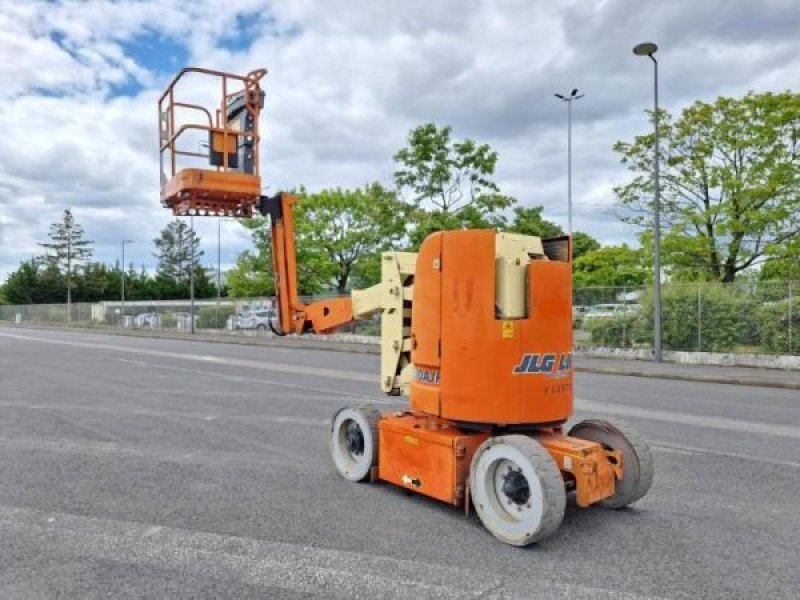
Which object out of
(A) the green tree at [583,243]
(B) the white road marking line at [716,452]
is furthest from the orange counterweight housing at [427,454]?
(A) the green tree at [583,243]

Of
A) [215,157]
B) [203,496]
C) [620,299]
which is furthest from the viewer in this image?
[620,299]

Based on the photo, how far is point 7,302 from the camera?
96125 millimetres

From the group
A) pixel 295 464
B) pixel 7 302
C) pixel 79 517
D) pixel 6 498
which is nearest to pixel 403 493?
pixel 295 464

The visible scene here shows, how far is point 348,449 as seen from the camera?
644cm

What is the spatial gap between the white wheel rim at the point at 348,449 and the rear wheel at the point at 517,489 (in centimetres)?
142

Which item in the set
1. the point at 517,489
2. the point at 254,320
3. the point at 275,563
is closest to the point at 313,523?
the point at 275,563

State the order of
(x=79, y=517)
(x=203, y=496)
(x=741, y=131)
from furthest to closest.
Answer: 1. (x=741, y=131)
2. (x=203, y=496)
3. (x=79, y=517)

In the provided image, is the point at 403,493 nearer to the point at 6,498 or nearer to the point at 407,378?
the point at 407,378

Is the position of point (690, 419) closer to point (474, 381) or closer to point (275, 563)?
point (474, 381)

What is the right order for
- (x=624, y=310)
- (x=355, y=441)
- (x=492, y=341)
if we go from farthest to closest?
1. (x=624, y=310)
2. (x=355, y=441)
3. (x=492, y=341)

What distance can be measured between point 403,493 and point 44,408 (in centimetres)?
774

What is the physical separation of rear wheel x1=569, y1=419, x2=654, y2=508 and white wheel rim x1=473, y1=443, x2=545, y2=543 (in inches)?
42.4

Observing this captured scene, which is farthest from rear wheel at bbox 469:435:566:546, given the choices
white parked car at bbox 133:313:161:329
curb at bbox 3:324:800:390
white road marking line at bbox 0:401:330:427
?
white parked car at bbox 133:313:161:329

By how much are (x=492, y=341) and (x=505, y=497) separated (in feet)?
3.81
